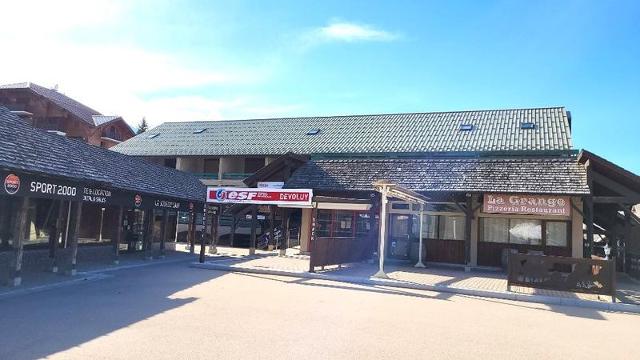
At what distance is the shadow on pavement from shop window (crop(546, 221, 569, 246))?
1255cm

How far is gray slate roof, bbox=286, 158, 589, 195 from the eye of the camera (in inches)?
630

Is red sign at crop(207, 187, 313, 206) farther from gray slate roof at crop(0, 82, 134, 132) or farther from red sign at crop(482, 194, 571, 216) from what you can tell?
gray slate roof at crop(0, 82, 134, 132)

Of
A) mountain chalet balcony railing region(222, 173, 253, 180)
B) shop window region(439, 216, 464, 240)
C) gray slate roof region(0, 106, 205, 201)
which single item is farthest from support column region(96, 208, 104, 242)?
mountain chalet balcony railing region(222, 173, 253, 180)

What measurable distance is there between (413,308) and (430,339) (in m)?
2.64

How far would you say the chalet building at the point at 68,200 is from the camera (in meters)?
10.4

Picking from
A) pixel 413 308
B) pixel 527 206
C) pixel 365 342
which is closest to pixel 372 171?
pixel 527 206

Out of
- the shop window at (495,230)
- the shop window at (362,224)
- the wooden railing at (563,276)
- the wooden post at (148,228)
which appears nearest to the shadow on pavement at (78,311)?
the wooden post at (148,228)

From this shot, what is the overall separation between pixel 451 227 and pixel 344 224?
5692mm

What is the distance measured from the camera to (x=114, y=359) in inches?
211

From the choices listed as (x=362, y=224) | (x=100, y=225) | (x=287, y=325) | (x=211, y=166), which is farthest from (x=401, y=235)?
(x=211, y=166)

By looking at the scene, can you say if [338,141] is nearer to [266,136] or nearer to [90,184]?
[266,136]

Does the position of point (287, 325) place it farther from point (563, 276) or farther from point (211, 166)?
point (211, 166)

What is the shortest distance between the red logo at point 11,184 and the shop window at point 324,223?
1458cm

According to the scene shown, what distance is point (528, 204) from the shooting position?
51.8 ft
